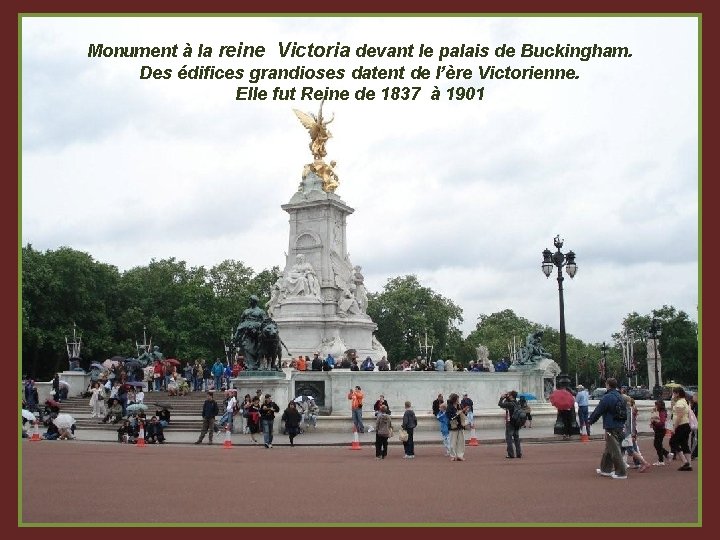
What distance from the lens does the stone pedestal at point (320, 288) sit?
4203 centimetres

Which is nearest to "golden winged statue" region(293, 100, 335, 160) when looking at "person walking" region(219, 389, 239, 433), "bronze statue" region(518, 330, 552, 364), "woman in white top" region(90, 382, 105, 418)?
"bronze statue" region(518, 330, 552, 364)

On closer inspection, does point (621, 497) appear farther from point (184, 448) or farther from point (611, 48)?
point (184, 448)

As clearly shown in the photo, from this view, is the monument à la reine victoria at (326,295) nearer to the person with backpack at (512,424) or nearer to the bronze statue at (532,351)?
the bronze statue at (532,351)

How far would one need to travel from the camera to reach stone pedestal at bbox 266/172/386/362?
138ft

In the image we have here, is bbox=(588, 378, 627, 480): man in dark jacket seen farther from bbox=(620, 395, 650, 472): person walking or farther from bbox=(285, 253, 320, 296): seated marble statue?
bbox=(285, 253, 320, 296): seated marble statue

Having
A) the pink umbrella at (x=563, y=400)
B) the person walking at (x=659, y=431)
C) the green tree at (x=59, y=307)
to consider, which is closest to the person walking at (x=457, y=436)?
the person walking at (x=659, y=431)

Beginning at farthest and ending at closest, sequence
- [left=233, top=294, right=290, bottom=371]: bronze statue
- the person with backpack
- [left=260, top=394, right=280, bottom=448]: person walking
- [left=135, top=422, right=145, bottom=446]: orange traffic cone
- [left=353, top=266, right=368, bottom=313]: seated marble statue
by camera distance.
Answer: [left=353, top=266, right=368, bottom=313]: seated marble statue < [left=233, top=294, right=290, bottom=371]: bronze statue < [left=135, top=422, right=145, bottom=446]: orange traffic cone < [left=260, top=394, right=280, bottom=448]: person walking < the person with backpack

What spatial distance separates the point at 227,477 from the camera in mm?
14922

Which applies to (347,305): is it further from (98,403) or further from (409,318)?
(409,318)

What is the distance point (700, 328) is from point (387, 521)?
452cm

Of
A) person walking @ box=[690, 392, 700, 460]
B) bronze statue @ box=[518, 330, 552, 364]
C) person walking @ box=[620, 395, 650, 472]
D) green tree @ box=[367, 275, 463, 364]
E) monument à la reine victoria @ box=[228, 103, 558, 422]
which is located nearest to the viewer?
person walking @ box=[620, 395, 650, 472]

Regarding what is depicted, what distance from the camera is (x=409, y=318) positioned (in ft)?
292

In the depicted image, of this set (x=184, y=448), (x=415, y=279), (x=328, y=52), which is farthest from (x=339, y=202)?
(x=415, y=279)

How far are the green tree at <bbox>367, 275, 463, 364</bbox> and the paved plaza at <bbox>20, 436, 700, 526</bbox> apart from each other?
67.7m
